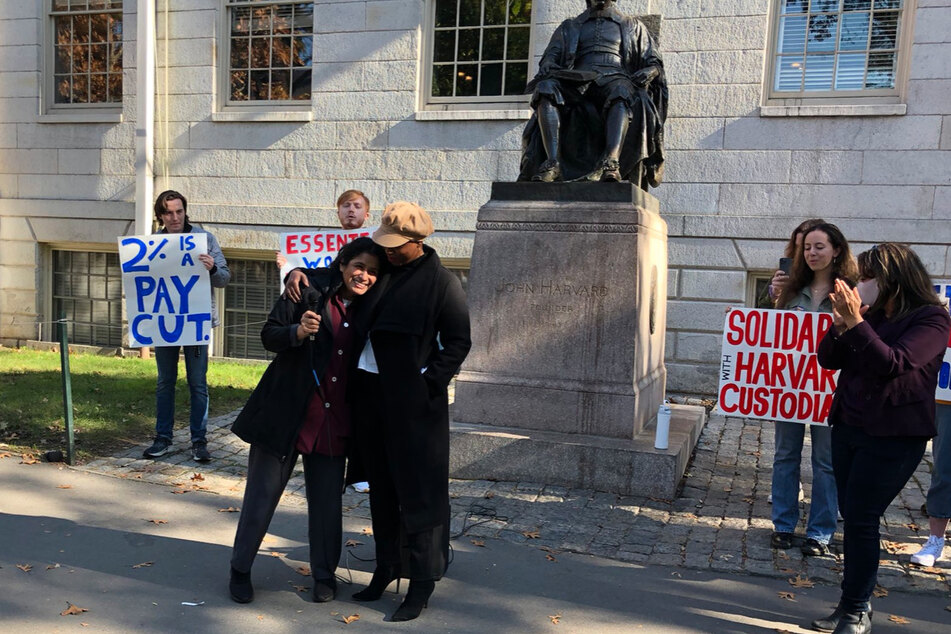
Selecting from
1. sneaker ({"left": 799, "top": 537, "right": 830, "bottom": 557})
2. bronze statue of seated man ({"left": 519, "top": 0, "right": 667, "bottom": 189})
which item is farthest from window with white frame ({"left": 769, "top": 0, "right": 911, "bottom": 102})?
sneaker ({"left": 799, "top": 537, "right": 830, "bottom": 557})

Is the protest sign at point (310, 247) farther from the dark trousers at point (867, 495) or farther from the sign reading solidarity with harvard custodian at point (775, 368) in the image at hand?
the dark trousers at point (867, 495)

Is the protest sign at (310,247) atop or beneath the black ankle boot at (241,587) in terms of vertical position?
atop

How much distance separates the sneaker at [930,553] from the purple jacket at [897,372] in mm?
1334

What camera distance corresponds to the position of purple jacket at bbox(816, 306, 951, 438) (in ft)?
12.0

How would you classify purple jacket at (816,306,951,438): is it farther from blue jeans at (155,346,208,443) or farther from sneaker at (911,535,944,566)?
blue jeans at (155,346,208,443)

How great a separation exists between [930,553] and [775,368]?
56.2 inches

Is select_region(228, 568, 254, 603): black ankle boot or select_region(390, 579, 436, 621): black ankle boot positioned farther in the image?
select_region(228, 568, 254, 603): black ankle boot

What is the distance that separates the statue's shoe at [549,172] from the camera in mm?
6559

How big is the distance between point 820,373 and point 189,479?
4.48m

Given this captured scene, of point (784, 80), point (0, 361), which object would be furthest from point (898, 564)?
→ point (0, 361)

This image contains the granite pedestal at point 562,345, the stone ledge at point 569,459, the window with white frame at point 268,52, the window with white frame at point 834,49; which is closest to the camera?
the stone ledge at point 569,459

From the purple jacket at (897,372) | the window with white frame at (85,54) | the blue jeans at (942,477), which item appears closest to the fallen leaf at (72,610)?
the purple jacket at (897,372)

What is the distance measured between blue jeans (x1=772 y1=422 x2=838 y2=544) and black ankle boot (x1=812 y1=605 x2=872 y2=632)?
107 cm

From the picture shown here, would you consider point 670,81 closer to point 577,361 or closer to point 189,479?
point 577,361
